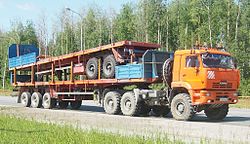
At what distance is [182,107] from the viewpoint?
16516 millimetres

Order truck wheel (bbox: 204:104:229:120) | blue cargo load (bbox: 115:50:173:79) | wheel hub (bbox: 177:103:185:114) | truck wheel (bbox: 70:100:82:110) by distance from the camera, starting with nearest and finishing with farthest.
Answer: wheel hub (bbox: 177:103:185:114) → truck wheel (bbox: 204:104:229:120) → blue cargo load (bbox: 115:50:173:79) → truck wheel (bbox: 70:100:82:110)

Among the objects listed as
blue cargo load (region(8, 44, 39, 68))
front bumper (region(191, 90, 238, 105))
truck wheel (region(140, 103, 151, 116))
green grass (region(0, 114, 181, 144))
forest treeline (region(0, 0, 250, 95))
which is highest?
forest treeline (region(0, 0, 250, 95))

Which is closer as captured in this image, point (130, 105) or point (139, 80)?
point (139, 80)

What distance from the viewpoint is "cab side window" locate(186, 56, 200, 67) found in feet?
53.3

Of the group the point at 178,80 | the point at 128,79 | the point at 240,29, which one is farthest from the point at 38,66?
the point at 240,29

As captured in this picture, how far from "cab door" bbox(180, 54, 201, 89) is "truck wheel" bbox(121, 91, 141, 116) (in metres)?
2.51

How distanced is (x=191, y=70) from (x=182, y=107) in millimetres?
1387

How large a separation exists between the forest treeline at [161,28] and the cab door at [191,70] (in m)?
24.1

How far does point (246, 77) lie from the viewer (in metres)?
46.2

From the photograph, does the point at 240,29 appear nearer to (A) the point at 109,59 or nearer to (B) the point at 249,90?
(B) the point at 249,90

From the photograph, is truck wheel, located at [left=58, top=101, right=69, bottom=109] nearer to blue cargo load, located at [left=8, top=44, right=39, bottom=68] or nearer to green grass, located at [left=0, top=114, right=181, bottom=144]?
blue cargo load, located at [left=8, top=44, right=39, bottom=68]

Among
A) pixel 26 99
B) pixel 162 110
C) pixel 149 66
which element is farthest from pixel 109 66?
pixel 26 99

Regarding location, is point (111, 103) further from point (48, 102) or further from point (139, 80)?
point (48, 102)

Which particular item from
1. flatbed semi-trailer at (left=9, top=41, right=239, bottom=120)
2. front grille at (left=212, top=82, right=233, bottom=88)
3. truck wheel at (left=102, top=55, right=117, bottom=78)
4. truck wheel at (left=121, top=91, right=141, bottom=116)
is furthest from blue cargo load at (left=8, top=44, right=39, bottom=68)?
front grille at (left=212, top=82, right=233, bottom=88)
